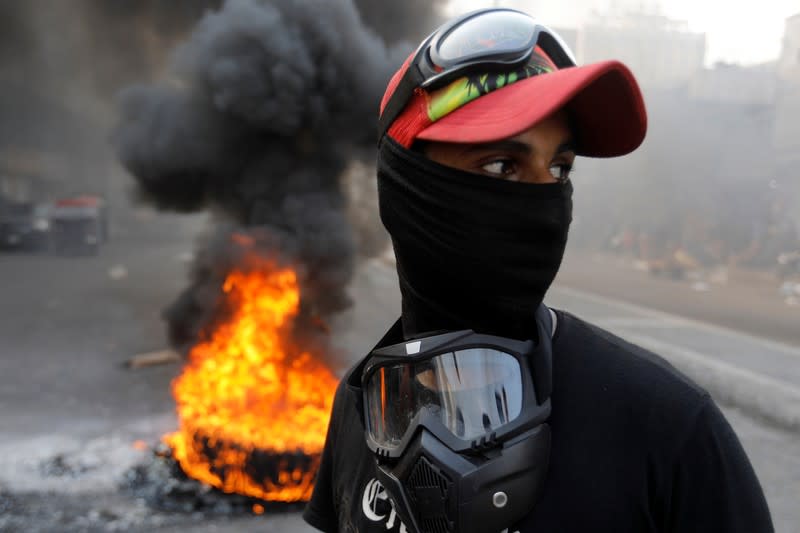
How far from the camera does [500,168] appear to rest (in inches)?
41.2

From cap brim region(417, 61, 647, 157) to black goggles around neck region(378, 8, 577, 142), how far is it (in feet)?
0.18

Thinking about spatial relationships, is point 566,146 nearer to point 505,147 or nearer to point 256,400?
point 505,147

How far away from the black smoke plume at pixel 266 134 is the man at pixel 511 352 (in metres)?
4.50

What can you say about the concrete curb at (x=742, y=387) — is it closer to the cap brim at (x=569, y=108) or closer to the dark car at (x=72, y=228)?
the cap brim at (x=569, y=108)

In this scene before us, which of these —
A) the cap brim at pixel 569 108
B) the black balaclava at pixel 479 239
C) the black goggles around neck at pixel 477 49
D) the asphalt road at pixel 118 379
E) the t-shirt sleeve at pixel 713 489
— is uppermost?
the black goggles around neck at pixel 477 49

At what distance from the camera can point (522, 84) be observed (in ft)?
3.25

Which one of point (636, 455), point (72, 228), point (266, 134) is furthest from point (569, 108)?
point (72, 228)

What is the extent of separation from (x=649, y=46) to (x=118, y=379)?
14.1 metres

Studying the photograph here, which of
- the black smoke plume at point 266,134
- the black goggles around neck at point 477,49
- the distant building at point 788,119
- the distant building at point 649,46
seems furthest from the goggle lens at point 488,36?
the distant building at point 649,46

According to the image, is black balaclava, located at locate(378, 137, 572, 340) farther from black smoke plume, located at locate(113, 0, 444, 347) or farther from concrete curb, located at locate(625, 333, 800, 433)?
concrete curb, located at locate(625, 333, 800, 433)

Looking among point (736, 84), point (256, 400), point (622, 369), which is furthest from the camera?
point (736, 84)

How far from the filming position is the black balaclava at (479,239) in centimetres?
105

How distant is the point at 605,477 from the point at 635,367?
6.7 inches

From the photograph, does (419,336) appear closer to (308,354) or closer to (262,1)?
(308,354)
